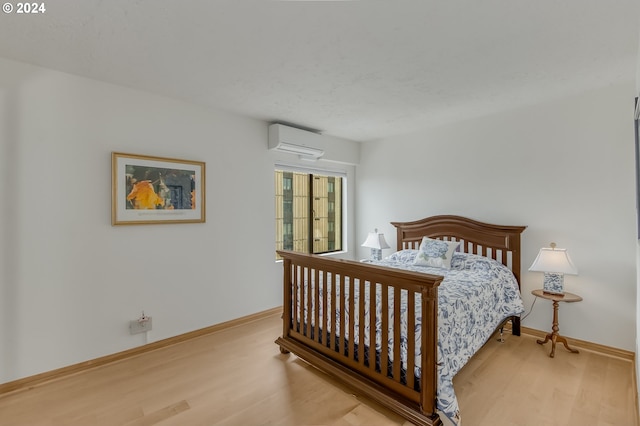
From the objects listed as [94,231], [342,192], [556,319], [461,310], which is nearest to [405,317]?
[461,310]

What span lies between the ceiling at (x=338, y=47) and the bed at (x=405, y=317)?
4.74ft

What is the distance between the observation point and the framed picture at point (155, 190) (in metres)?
2.60

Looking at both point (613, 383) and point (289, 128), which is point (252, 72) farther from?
point (613, 383)

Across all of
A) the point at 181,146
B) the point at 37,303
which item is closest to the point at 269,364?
the point at 37,303

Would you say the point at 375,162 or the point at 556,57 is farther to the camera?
the point at 375,162

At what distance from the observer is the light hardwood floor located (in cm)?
186

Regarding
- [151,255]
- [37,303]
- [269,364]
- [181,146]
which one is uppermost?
[181,146]

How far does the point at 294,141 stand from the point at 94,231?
219 centimetres

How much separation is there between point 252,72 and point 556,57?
7.18ft

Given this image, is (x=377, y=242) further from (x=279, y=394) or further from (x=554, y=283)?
(x=279, y=394)

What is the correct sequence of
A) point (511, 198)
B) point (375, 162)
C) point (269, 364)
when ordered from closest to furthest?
point (269, 364), point (511, 198), point (375, 162)

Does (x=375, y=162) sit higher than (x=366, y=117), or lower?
lower

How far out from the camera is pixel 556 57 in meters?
2.14

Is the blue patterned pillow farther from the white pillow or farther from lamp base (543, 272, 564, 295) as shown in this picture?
lamp base (543, 272, 564, 295)
